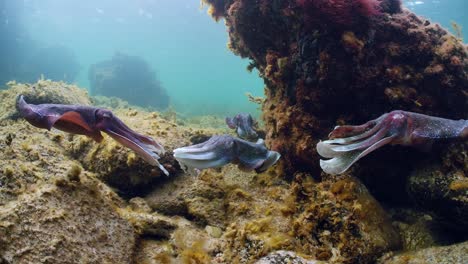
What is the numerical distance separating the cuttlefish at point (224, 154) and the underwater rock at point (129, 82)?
2977cm

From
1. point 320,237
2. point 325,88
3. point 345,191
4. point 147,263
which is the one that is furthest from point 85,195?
point 325,88

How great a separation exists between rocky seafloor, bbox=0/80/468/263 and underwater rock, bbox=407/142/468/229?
0.02 meters

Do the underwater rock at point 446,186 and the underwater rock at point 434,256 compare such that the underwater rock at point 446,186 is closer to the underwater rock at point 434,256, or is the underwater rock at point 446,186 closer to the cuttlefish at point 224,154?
the underwater rock at point 434,256

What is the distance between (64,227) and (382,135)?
3.37 metres

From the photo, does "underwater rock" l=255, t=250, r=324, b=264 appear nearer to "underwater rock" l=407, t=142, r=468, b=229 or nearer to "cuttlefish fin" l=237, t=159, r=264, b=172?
"cuttlefish fin" l=237, t=159, r=264, b=172

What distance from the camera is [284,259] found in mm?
2695

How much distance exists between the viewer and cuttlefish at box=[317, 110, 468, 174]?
3.39m

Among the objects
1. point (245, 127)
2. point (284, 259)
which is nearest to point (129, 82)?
point (245, 127)

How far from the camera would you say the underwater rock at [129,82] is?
33866 mm

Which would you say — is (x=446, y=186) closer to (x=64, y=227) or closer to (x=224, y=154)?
(x=224, y=154)

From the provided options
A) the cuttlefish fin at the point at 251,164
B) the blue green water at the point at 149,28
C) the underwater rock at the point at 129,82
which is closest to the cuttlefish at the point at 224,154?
the cuttlefish fin at the point at 251,164

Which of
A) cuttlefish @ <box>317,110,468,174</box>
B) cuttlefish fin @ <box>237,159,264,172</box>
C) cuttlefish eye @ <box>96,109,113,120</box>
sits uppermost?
cuttlefish @ <box>317,110,468,174</box>

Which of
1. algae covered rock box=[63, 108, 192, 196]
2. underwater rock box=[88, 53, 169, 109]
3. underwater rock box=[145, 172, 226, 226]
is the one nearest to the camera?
underwater rock box=[145, 172, 226, 226]

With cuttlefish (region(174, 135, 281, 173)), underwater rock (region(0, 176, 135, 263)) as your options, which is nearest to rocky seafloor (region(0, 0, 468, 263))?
underwater rock (region(0, 176, 135, 263))
